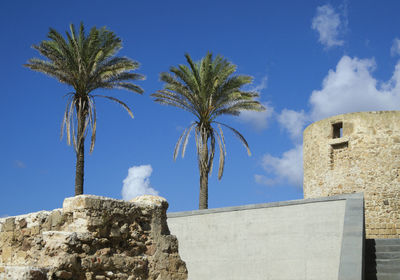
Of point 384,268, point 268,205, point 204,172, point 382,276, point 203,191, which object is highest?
point 204,172

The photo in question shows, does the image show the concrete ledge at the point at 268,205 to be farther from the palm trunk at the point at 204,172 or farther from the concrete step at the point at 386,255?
the palm trunk at the point at 204,172

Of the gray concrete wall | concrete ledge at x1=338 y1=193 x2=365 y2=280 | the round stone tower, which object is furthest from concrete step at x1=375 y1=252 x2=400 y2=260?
the round stone tower

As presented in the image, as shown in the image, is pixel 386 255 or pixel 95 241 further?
pixel 386 255

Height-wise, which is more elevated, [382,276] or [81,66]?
[81,66]

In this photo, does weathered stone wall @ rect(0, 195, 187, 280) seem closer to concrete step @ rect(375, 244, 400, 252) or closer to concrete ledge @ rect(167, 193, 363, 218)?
concrete ledge @ rect(167, 193, 363, 218)

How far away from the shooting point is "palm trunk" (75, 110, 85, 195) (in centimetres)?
1784

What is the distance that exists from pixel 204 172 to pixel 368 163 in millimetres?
5774

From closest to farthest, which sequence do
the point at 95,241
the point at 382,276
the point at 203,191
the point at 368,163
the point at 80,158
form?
the point at 95,241 → the point at 382,276 → the point at 368,163 → the point at 80,158 → the point at 203,191

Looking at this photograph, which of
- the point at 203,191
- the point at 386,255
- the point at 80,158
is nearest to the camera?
the point at 386,255

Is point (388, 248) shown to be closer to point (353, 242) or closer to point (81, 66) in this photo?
point (353, 242)

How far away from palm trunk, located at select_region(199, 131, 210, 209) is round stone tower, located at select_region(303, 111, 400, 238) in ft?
13.0

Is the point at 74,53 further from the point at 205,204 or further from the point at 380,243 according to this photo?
the point at 380,243

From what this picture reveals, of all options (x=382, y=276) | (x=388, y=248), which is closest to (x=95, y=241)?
(x=382, y=276)

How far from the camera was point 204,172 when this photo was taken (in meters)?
19.6
